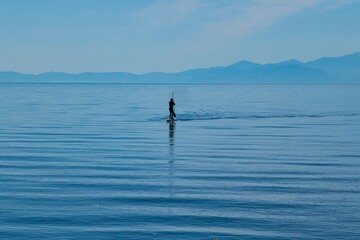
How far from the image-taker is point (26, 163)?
2405 cm

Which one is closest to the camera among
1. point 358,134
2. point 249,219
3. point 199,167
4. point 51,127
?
point 249,219

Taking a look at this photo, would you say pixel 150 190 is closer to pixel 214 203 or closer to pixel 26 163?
pixel 214 203

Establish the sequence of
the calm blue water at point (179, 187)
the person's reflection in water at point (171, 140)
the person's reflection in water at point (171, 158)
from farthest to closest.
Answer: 1. the person's reflection in water at point (171, 140)
2. the person's reflection in water at point (171, 158)
3. the calm blue water at point (179, 187)

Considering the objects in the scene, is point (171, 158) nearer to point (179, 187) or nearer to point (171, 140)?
point (179, 187)

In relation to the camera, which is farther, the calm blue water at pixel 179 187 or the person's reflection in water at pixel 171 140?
the person's reflection in water at pixel 171 140

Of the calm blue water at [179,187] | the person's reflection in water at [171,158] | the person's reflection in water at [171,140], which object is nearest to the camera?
the calm blue water at [179,187]

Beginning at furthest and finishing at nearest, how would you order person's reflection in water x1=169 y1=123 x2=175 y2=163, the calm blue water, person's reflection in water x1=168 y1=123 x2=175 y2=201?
person's reflection in water x1=169 y1=123 x2=175 y2=163 → person's reflection in water x1=168 y1=123 x2=175 y2=201 → the calm blue water

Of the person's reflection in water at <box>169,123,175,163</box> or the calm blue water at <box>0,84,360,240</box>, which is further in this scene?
the person's reflection in water at <box>169,123,175,163</box>

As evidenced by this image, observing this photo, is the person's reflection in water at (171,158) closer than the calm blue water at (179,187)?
No

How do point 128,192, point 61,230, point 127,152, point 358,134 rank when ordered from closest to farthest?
point 61,230 < point 128,192 < point 127,152 < point 358,134

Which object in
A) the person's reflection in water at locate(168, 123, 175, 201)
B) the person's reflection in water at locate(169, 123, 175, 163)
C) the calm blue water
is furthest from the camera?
the person's reflection in water at locate(169, 123, 175, 163)

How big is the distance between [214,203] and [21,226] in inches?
209

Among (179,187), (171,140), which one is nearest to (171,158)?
(179,187)

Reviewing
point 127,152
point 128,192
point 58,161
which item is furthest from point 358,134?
point 128,192
